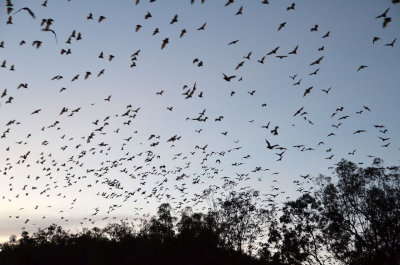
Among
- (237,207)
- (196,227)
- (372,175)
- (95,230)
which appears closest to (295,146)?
(372,175)

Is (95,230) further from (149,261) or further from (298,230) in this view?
(298,230)

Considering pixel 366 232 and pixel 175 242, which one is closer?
pixel 366 232

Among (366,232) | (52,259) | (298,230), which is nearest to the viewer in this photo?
(366,232)

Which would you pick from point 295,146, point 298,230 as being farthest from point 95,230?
point 295,146

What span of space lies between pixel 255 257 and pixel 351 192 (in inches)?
790

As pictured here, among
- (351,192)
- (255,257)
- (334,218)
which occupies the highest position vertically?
(351,192)

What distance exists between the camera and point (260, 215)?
4938cm

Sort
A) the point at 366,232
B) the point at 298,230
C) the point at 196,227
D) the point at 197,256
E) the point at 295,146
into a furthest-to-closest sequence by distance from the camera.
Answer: the point at 196,227 < the point at 197,256 < the point at 298,230 < the point at 366,232 < the point at 295,146

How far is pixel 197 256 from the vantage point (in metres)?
48.6

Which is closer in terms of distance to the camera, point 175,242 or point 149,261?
point 149,261

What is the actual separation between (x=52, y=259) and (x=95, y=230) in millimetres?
15815

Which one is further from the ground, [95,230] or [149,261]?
[95,230]

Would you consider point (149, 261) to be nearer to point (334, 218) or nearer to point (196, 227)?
point (196, 227)

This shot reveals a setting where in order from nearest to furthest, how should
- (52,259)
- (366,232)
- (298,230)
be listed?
(366,232), (298,230), (52,259)
